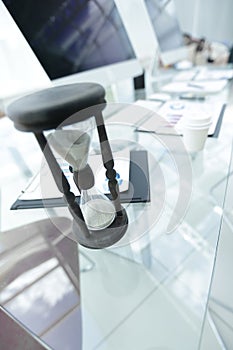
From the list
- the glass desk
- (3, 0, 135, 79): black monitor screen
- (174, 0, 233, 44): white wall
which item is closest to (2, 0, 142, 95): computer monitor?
(3, 0, 135, 79): black monitor screen

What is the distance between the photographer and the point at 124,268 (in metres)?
0.83

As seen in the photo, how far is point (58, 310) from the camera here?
58 centimetres

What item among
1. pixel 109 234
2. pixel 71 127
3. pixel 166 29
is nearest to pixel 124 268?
pixel 109 234

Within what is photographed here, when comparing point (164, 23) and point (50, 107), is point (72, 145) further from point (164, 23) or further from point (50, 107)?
point (164, 23)

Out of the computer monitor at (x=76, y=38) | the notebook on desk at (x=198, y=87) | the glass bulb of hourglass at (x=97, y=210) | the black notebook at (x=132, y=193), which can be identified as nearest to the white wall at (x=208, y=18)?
the notebook on desk at (x=198, y=87)

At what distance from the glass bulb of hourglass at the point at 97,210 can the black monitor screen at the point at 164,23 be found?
110 cm

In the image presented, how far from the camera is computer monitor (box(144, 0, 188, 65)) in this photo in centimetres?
116

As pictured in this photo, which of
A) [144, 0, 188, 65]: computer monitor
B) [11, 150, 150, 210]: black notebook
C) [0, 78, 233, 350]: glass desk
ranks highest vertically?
[144, 0, 188, 65]: computer monitor

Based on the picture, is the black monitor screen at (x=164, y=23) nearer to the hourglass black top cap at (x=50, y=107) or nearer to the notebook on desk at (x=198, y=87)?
the notebook on desk at (x=198, y=87)

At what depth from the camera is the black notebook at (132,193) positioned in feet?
1.58

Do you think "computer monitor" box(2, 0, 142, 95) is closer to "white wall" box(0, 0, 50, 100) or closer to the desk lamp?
"white wall" box(0, 0, 50, 100)

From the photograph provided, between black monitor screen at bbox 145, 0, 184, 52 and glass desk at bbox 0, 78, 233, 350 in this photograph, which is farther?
black monitor screen at bbox 145, 0, 184, 52

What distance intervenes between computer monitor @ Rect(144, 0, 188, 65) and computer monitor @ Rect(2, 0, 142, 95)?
14.8 inches

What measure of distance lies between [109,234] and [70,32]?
2.04 feet
